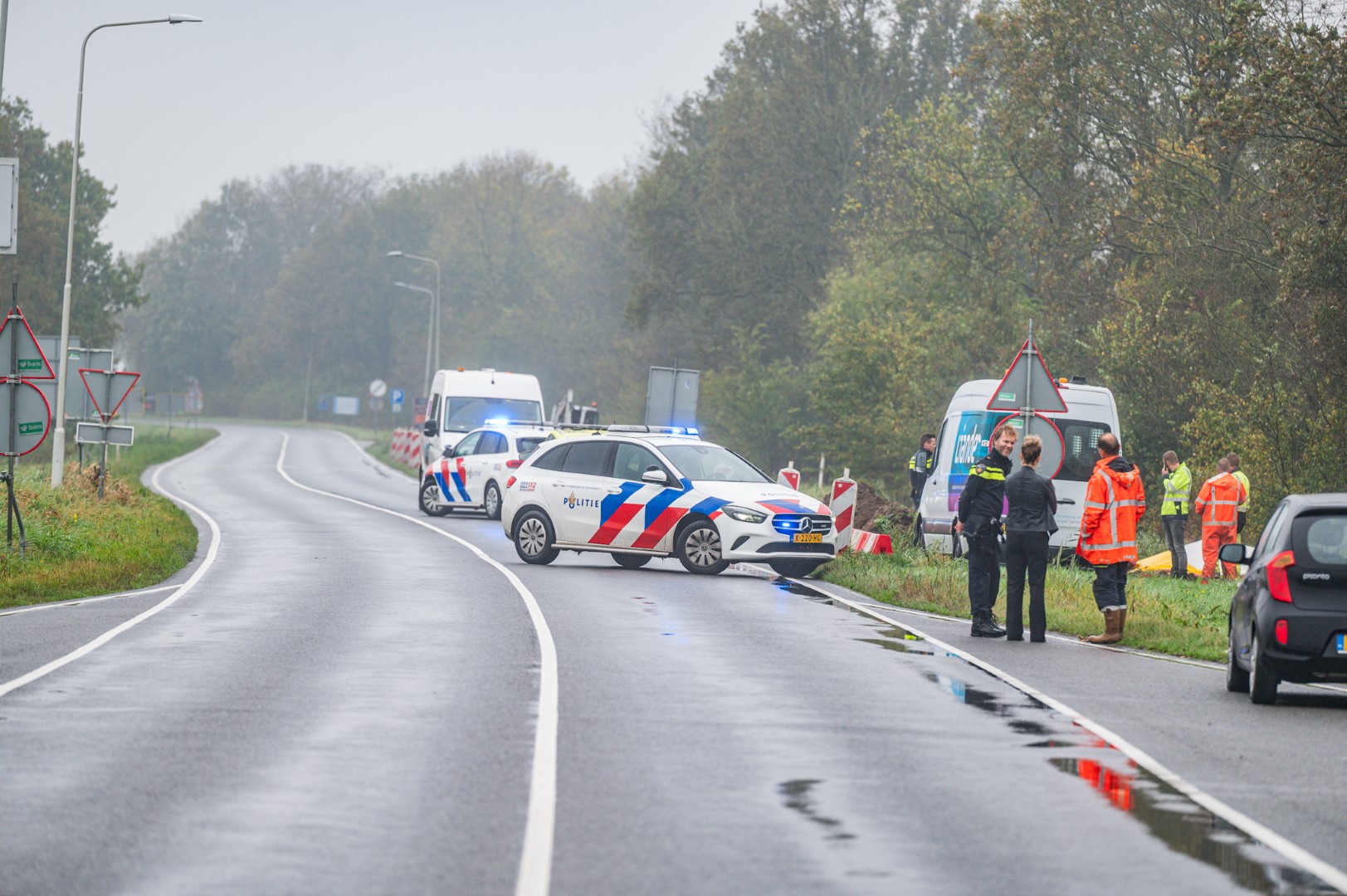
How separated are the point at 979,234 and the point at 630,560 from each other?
83.7ft

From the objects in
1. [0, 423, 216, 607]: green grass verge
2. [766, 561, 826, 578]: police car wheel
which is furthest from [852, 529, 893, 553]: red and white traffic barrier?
[0, 423, 216, 607]: green grass verge

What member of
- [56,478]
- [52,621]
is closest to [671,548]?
[52,621]

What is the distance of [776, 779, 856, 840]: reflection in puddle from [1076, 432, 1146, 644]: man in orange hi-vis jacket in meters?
7.24

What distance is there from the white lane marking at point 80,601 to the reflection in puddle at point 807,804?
10.5 m

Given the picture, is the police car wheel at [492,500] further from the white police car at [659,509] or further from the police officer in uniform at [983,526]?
the police officer in uniform at [983,526]

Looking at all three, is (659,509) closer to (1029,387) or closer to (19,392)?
(1029,387)

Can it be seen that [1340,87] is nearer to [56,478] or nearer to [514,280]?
[56,478]

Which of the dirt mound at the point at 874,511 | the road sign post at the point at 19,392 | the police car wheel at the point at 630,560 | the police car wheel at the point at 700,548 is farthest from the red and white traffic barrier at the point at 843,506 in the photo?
the road sign post at the point at 19,392

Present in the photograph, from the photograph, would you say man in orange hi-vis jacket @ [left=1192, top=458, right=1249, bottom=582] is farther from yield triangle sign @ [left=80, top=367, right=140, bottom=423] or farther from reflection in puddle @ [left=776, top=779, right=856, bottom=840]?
yield triangle sign @ [left=80, top=367, right=140, bottom=423]

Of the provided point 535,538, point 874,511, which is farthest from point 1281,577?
point 874,511

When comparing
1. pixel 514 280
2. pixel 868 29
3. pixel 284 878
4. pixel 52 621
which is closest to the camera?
pixel 284 878

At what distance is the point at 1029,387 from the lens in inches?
756

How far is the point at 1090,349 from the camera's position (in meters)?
36.1

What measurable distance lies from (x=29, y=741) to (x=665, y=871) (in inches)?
163
